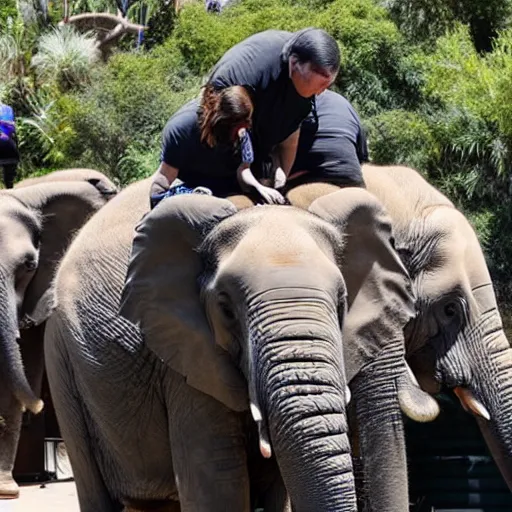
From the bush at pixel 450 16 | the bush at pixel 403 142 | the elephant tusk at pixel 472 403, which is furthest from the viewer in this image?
the bush at pixel 450 16

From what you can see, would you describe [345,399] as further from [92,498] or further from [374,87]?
[374,87]

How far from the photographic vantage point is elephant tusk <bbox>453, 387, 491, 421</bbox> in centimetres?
809

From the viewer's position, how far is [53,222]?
991 centimetres

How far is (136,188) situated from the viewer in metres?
7.54

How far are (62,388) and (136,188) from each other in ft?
3.44

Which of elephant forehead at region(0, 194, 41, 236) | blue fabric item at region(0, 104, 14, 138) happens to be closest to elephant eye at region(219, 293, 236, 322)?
elephant forehead at region(0, 194, 41, 236)

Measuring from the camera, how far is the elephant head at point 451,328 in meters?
8.11

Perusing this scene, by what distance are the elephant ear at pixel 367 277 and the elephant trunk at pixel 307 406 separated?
2.27 ft

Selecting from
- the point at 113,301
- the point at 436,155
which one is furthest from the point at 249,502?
the point at 436,155

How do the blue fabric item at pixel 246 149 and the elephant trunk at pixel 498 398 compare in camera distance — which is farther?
the elephant trunk at pixel 498 398

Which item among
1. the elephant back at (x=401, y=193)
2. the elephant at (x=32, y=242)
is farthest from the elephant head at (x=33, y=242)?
the elephant back at (x=401, y=193)

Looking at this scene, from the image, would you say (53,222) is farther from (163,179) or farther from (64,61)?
(64,61)

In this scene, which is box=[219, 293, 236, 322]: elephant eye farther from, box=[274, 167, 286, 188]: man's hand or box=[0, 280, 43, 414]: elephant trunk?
box=[0, 280, 43, 414]: elephant trunk

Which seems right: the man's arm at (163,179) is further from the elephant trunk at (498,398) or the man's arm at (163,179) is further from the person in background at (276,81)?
the elephant trunk at (498,398)
